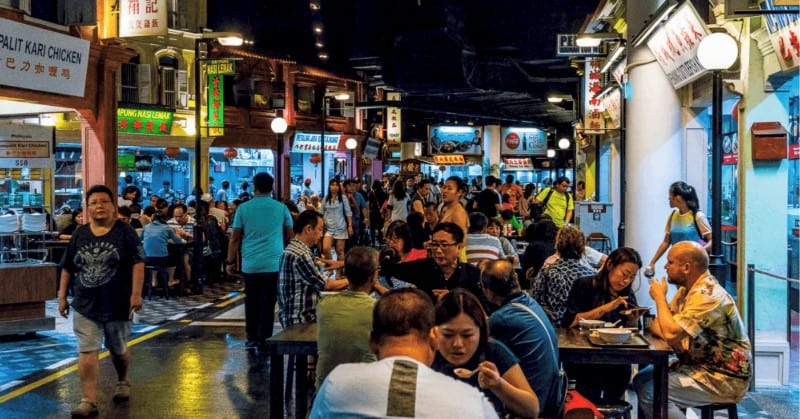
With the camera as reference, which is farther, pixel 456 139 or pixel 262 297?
pixel 456 139

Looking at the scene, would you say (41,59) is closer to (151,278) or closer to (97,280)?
(151,278)

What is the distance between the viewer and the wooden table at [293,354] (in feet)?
20.4

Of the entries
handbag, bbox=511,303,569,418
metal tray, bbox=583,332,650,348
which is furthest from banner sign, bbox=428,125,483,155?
handbag, bbox=511,303,569,418

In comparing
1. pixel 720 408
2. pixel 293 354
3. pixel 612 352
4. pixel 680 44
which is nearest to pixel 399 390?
pixel 612 352

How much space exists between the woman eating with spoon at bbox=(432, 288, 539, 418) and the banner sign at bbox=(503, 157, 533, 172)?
140 feet

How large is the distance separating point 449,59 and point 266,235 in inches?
902

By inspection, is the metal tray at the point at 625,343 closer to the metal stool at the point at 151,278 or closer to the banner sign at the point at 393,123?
the metal stool at the point at 151,278

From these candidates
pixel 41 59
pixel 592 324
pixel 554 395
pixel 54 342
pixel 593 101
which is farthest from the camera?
pixel 593 101

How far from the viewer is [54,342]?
11.9 m

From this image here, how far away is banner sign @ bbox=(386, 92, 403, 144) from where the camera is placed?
44969 mm

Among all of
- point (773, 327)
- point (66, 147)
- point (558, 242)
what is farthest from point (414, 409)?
point (66, 147)

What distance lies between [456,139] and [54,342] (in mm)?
35740

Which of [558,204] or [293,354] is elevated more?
[558,204]

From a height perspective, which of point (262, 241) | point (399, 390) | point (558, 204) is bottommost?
point (399, 390)
